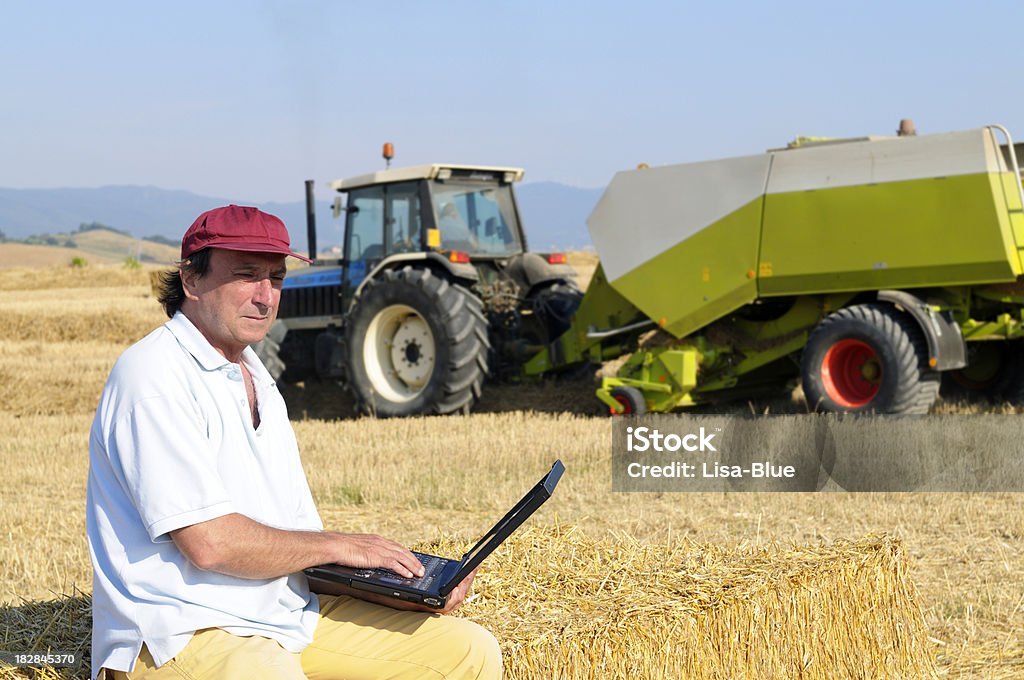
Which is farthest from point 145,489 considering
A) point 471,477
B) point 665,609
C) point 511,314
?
point 511,314

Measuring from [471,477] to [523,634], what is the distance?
4542 mm

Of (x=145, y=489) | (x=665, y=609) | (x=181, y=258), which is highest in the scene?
(x=181, y=258)

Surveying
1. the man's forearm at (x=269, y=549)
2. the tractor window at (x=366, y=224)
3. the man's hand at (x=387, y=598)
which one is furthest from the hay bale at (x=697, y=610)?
the tractor window at (x=366, y=224)

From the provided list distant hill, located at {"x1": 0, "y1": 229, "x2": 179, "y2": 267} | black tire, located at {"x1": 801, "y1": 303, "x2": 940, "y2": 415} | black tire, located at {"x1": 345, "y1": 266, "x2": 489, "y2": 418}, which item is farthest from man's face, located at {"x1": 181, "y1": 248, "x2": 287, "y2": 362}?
distant hill, located at {"x1": 0, "y1": 229, "x2": 179, "y2": 267}

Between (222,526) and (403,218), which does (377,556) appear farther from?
(403,218)

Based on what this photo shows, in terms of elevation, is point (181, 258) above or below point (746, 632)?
above

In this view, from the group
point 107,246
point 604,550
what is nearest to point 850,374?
point 604,550

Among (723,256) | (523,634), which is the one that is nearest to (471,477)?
(723,256)

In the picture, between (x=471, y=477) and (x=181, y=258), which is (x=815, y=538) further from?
(x=181, y=258)

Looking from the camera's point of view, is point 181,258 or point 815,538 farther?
point 815,538

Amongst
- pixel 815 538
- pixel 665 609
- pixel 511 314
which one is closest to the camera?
pixel 665 609

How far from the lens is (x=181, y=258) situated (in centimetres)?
283

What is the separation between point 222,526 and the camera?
2572 mm

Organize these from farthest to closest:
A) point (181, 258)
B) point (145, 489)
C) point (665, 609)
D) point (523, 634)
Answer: point (665, 609) < point (523, 634) < point (181, 258) < point (145, 489)
